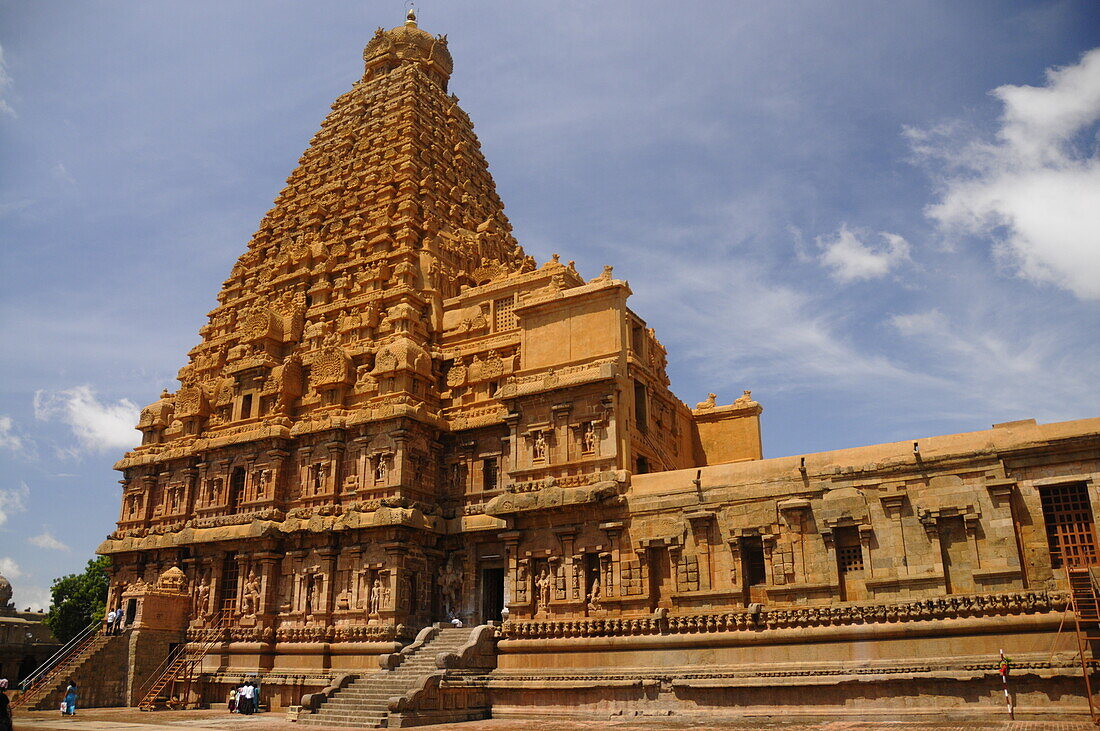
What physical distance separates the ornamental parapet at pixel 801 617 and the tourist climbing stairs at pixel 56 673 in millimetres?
17095

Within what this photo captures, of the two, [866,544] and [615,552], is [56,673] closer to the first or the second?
[615,552]

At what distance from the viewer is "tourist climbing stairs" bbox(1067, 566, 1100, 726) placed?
19.1 meters

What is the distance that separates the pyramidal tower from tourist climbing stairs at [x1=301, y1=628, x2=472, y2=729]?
271 cm

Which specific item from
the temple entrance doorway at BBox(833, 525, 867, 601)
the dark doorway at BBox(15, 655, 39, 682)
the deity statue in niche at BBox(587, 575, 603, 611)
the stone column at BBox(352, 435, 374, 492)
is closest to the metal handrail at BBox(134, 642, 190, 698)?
the stone column at BBox(352, 435, 374, 492)

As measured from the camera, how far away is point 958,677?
20.9 m

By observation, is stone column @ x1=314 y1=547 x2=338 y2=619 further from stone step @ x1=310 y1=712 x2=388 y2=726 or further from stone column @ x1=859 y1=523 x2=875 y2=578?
stone column @ x1=859 y1=523 x2=875 y2=578

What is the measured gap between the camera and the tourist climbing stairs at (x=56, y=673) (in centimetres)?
3193

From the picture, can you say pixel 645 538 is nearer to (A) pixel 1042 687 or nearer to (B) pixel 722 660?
(B) pixel 722 660

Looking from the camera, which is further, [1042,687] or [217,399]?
[217,399]

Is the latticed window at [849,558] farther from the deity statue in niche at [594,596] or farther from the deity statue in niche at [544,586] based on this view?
the deity statue in niche at [544,586]

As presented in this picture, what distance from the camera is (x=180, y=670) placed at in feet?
116

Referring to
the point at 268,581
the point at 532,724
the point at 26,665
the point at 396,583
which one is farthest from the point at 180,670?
the point at 532,724

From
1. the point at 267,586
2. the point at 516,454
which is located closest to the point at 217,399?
the point at 267,586

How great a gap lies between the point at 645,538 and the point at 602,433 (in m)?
4.29
